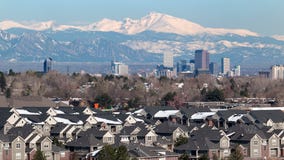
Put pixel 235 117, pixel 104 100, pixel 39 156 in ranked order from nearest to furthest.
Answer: pixel 39 156
pixel 235 117
pixel 104 100

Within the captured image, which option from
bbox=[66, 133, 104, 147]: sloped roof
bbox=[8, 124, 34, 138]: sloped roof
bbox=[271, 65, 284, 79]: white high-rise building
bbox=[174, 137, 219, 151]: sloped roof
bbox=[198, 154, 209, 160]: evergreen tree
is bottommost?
bbox=[271, 65, 284, 79]: white high-rise building

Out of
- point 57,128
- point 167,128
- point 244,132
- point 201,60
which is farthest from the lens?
point 201,60

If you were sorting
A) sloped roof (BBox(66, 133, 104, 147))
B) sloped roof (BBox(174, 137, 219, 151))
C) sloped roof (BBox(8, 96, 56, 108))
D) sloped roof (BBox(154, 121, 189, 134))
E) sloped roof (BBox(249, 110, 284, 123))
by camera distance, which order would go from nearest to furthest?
1. sloped roof (BBox(66, 133, 104, 147))
2. sloped roof (BBox(174, 137, 219, 151))
3. sloped roof (BBox(154, 121, 189, 134))
4. sloped roof (BBox(249, 110, 284, 123))
5. sloped roof (BBox(8, 96, 56, 108))

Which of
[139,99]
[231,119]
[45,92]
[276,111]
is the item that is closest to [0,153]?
[231,119]

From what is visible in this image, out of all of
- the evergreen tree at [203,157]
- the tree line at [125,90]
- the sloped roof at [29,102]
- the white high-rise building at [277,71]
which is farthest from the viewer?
the white high-rise building at [277,71]

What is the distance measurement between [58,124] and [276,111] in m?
11.0

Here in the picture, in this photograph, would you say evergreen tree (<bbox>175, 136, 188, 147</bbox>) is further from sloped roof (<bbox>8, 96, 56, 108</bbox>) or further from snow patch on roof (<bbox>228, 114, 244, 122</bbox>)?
sloped roof (<bbox>8, 96, 56, 108</bbox>)

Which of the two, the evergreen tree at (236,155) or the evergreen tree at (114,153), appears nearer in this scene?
the evergreen tree at (114,153)

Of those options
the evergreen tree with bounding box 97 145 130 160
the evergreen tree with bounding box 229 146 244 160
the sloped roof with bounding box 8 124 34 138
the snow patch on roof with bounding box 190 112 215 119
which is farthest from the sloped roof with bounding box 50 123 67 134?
A: the snow patch on roof with bounding box 190 112 215 119

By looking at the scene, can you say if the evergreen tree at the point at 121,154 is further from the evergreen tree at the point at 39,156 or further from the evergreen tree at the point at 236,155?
the evergreen tree at the point at 236,155

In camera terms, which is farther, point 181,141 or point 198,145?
point 181,141

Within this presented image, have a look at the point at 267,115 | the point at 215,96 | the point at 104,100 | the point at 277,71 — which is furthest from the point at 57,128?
the point at 277,71

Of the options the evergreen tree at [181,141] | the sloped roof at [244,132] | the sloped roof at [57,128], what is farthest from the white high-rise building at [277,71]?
the evergreen tree at [181,141]

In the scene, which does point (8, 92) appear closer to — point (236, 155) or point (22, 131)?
point (22, 131)
